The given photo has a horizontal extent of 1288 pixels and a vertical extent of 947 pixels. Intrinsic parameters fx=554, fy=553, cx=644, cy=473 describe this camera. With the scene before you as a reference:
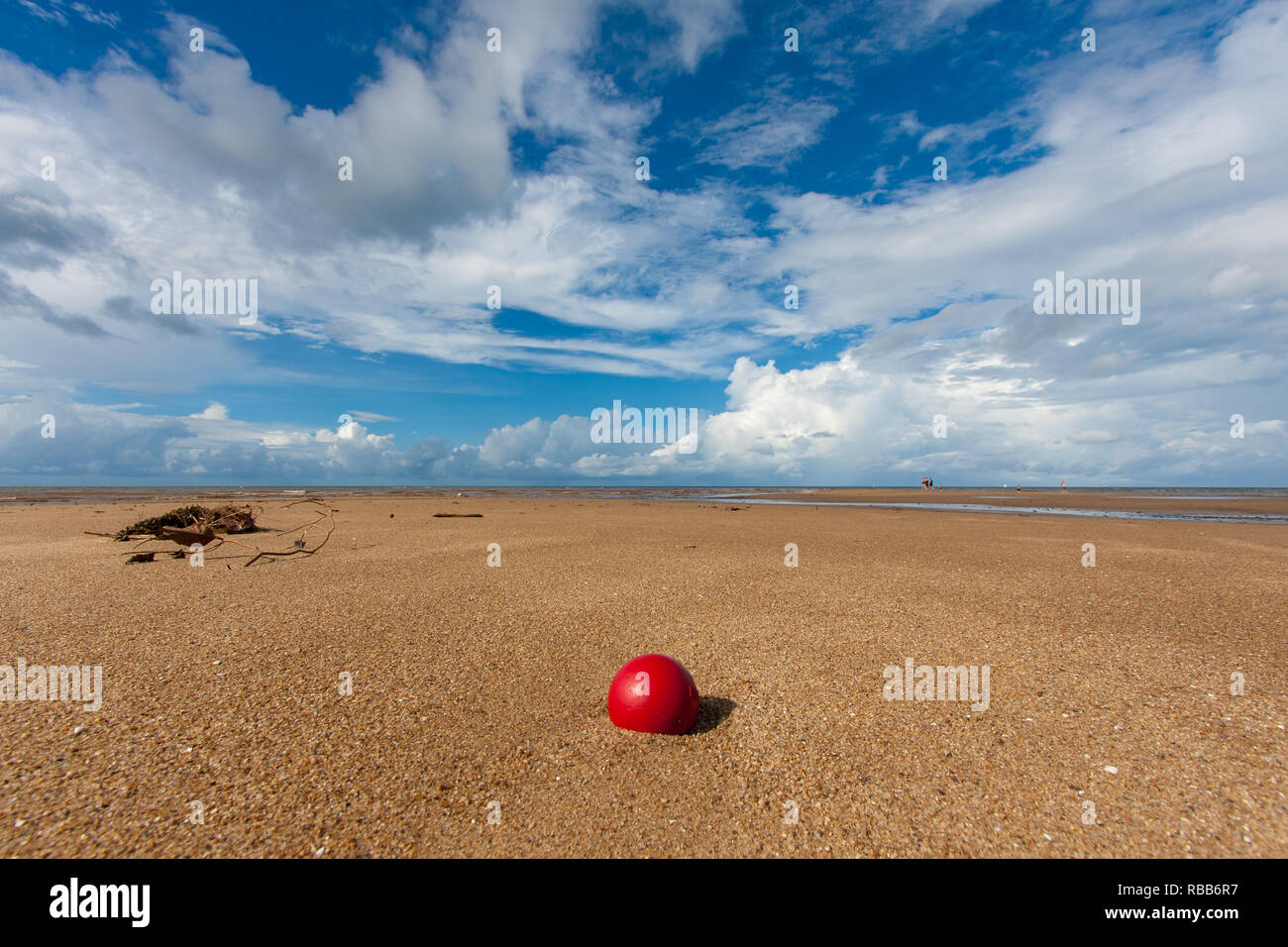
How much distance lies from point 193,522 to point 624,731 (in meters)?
15.7

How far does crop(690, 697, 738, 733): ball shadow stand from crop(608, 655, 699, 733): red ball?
0.34 ft

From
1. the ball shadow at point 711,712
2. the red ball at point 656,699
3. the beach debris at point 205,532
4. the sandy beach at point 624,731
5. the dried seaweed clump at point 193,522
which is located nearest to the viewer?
the sandy beach at point 624,731

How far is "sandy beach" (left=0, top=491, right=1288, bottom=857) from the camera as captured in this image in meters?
3.28

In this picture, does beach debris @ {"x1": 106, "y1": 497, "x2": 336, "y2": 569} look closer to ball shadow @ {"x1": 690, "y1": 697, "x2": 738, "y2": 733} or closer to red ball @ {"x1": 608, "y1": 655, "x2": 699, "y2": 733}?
red ball @ {"x1": 608, "y1": 655, "x2": 699, "y2": 733}

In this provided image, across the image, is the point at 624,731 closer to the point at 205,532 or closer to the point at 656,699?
the point at 656,699

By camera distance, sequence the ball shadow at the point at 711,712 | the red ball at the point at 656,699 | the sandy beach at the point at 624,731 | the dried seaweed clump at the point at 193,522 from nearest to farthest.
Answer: the sandy beach at the point at 624,731, the red ball at the point at 656,699, the ball shadow at the point at 711,712, the dried seaweed clump at the point at 193,522

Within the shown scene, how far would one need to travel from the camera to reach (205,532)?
13.1 m

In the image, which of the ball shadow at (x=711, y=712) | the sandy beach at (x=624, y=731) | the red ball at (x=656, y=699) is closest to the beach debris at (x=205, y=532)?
the sandy beach at (x=624, y=731)

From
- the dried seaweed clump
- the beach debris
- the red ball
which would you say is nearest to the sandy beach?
the red ball

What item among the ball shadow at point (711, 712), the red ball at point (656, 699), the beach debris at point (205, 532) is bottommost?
the ball shadow at point (711, 712)

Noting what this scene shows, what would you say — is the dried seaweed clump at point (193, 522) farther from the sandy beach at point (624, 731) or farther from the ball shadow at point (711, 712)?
the ball shadow at point (711, 712)

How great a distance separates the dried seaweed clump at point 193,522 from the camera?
1395cm
